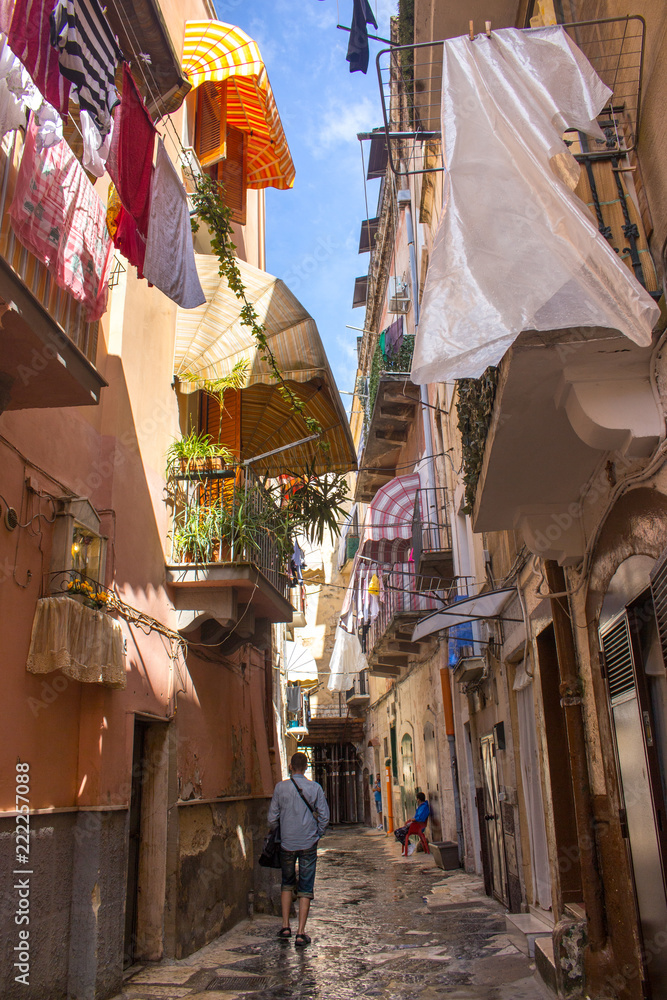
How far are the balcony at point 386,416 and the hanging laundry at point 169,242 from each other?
29.1 feet

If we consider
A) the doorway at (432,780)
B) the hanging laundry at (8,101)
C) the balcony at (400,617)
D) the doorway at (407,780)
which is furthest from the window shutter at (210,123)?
the doorway at (407,780)

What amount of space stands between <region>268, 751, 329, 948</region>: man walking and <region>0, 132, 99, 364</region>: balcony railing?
4715 mm

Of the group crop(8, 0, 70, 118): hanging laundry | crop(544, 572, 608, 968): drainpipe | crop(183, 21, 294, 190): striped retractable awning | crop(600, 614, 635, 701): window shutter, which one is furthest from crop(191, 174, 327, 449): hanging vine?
crop(600, 614, 635, 701): window shutter

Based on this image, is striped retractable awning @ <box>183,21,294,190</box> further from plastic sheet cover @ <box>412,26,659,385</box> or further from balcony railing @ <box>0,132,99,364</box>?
plastic sheet cover @ <box>412,26,659,385</box>

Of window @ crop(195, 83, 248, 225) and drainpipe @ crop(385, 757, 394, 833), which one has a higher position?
window @ crop(195, 83, 248, 225)

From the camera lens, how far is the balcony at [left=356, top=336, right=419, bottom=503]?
53.7ft

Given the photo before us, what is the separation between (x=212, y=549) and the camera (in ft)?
29.6

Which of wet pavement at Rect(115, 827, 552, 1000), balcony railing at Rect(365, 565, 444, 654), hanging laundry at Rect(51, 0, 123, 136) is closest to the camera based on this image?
hanging laundry at Rect(51, 0, 123, 136)

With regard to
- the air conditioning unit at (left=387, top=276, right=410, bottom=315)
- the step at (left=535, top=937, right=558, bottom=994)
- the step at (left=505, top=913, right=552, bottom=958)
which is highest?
the air conditioning unit at (left=387, top=276, right=410, bottom=315)

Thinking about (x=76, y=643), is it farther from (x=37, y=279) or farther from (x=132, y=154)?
(x=132, y=154)

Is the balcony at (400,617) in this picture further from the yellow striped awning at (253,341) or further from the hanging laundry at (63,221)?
the hanging laundry at (63,221)

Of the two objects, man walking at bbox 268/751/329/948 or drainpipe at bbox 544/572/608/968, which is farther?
man walking at bbox 268/751/329/948

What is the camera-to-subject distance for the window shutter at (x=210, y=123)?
1117cm

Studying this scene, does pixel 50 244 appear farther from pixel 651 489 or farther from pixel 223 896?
pixel 223 896
